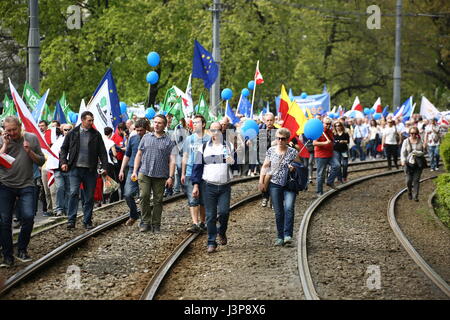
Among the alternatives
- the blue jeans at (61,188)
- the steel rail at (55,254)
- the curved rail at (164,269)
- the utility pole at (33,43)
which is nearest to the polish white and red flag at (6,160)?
the steel rail at (55,254)

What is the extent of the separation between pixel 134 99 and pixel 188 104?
18215 millimetres

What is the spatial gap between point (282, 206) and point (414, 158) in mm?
7053

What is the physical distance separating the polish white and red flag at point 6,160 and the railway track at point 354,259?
3.96 metres

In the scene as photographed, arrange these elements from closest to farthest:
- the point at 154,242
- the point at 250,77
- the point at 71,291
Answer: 1. the point at 71,291
2. the point at 154,242
3. the point at 250,77

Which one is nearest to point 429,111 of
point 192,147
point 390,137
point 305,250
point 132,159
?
point 390,137

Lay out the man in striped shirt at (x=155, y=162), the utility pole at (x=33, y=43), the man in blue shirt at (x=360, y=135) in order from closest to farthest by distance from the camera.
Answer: the man in striped shirt at (x=155, y=162), the utility pole at (x=33, y=43), the man in blue shirt at (x=360, y=135)

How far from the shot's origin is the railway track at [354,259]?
9781mm

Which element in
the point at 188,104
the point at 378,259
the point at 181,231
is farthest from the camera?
the point at 188,104

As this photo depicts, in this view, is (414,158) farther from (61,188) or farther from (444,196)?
(61,188)

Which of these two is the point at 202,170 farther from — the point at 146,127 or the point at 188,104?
the point at 188,104

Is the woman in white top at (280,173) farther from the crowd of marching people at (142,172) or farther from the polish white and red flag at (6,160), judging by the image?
the polish white and red flag at (6,160)

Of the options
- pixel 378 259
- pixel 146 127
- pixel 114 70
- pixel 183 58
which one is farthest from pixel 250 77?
pixel 378 259

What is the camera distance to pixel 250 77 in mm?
40750
